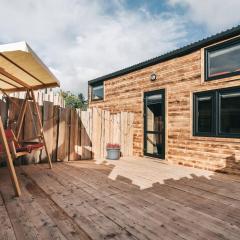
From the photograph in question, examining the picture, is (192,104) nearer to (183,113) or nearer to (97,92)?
(183,113)

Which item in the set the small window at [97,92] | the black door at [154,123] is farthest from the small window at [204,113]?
the small window at [97,92]

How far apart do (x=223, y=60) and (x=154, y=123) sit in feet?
10.7

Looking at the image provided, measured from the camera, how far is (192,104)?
643 centimetres

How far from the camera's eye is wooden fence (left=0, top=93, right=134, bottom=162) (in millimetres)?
5984

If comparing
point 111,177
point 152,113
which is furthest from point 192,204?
point 152,113

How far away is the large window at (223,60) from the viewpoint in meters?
5.55

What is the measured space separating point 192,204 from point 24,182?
315cm

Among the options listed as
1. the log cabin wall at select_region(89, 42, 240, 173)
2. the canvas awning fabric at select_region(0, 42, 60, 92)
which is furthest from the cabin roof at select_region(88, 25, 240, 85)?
the canvas awning fabric at select_region(0, 42, 60, 92)

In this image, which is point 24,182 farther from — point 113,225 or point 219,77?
point 219,77

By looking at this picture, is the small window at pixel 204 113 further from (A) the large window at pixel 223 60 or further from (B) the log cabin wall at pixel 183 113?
(A) the large window at pixel 223 60

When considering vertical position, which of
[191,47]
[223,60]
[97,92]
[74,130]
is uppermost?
[191,47]

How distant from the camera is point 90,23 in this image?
9.75 meters

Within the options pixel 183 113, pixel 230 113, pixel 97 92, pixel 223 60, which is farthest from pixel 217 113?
pixel 97 92

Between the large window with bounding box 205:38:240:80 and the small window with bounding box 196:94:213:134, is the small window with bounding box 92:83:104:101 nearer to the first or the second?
the small window with bounding box 196:94:213:134
